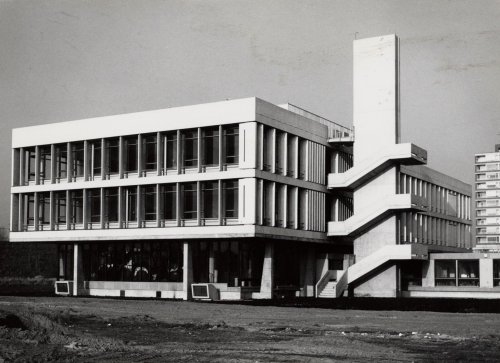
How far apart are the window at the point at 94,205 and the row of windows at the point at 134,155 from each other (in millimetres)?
1198

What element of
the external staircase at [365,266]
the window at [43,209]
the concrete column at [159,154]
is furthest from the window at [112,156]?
the external staircase at [365,266]

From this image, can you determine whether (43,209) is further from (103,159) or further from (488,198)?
(488,198)

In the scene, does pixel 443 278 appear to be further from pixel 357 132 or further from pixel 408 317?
pixel 408 317

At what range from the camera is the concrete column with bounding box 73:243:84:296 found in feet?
209

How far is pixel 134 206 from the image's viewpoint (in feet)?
195

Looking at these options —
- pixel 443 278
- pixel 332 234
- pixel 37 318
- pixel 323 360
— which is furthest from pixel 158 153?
pixel 323 360

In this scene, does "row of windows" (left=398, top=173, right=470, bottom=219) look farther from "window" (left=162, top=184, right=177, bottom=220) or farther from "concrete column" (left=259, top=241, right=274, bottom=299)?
"window" (left=162, top=184, right=177, bottom=220)

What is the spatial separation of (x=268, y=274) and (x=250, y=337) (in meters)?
30.9

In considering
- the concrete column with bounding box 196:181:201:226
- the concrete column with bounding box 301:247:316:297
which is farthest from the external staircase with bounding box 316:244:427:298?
the concrete column with bounding box 196:181:201:226

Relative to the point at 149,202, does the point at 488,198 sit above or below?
above

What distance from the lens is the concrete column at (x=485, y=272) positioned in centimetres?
6300

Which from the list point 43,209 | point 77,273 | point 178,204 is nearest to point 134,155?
point 178,204

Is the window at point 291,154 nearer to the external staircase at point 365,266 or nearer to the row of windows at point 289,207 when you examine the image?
the row of windows at point 289,207

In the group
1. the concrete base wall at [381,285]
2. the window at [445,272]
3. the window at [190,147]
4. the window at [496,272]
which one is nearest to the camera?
the window at [190,147]
